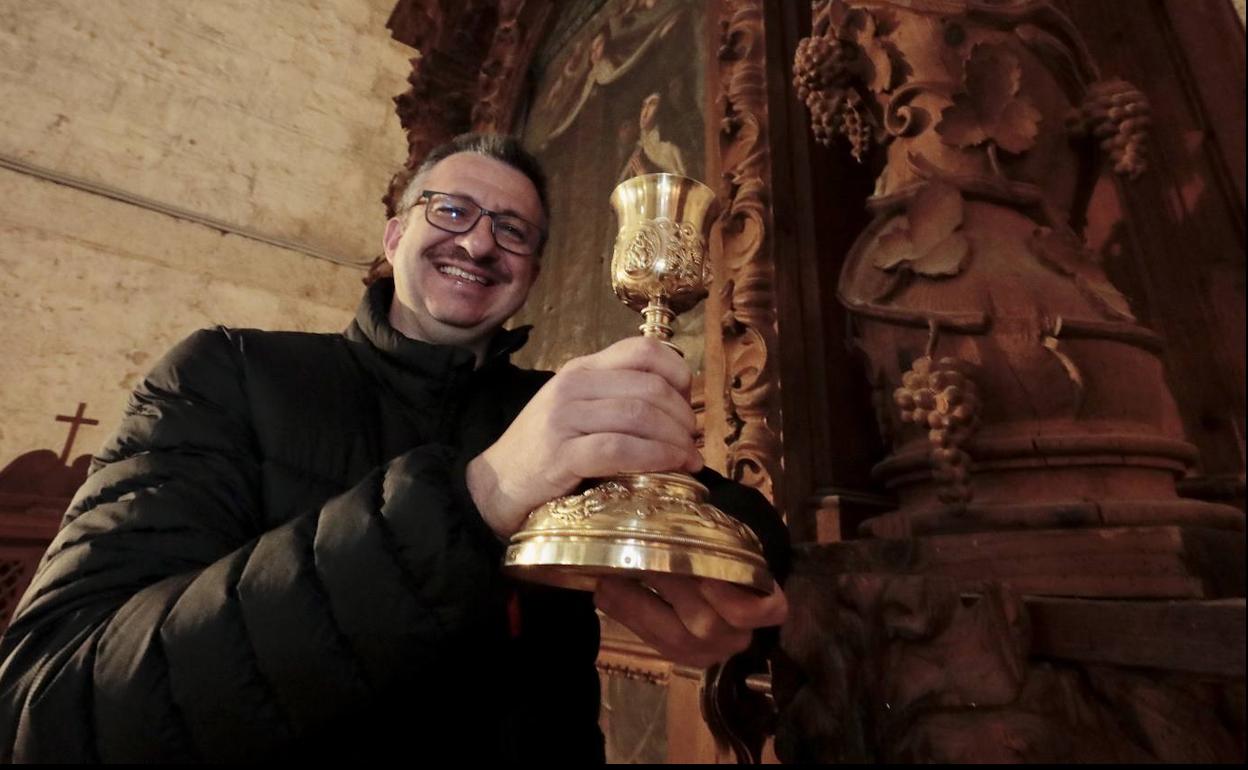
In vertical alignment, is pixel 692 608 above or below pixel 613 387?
below

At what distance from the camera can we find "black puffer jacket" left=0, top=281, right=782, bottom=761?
504 mm

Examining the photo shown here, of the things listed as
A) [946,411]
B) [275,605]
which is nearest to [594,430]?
[275,605]

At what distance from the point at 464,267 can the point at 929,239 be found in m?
0.66

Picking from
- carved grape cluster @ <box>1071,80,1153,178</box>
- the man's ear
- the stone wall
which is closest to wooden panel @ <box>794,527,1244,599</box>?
carved grape cluster @ <box>1071,80,1153,178</box>

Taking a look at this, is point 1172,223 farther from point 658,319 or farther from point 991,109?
point 658,319

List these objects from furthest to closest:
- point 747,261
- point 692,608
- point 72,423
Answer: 1. point 72,423
2. point 747,261
3. point 692,608

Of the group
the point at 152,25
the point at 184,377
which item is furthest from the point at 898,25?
the point at 152,25

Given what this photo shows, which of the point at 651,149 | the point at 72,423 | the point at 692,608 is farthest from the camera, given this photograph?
the point at 72,423

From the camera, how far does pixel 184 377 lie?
80cm

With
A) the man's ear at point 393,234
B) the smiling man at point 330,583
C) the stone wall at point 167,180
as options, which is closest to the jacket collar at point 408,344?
the smiling man at point 330,583

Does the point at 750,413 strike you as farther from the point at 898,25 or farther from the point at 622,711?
the point at 622,711

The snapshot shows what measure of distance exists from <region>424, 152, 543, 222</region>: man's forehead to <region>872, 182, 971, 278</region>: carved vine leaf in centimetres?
55

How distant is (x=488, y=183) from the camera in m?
1.05

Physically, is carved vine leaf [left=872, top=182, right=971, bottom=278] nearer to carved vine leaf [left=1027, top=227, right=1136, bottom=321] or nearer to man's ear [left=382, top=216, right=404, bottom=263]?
carved vine leaf [left=1027, top=227, right=1136, bottom=321]
